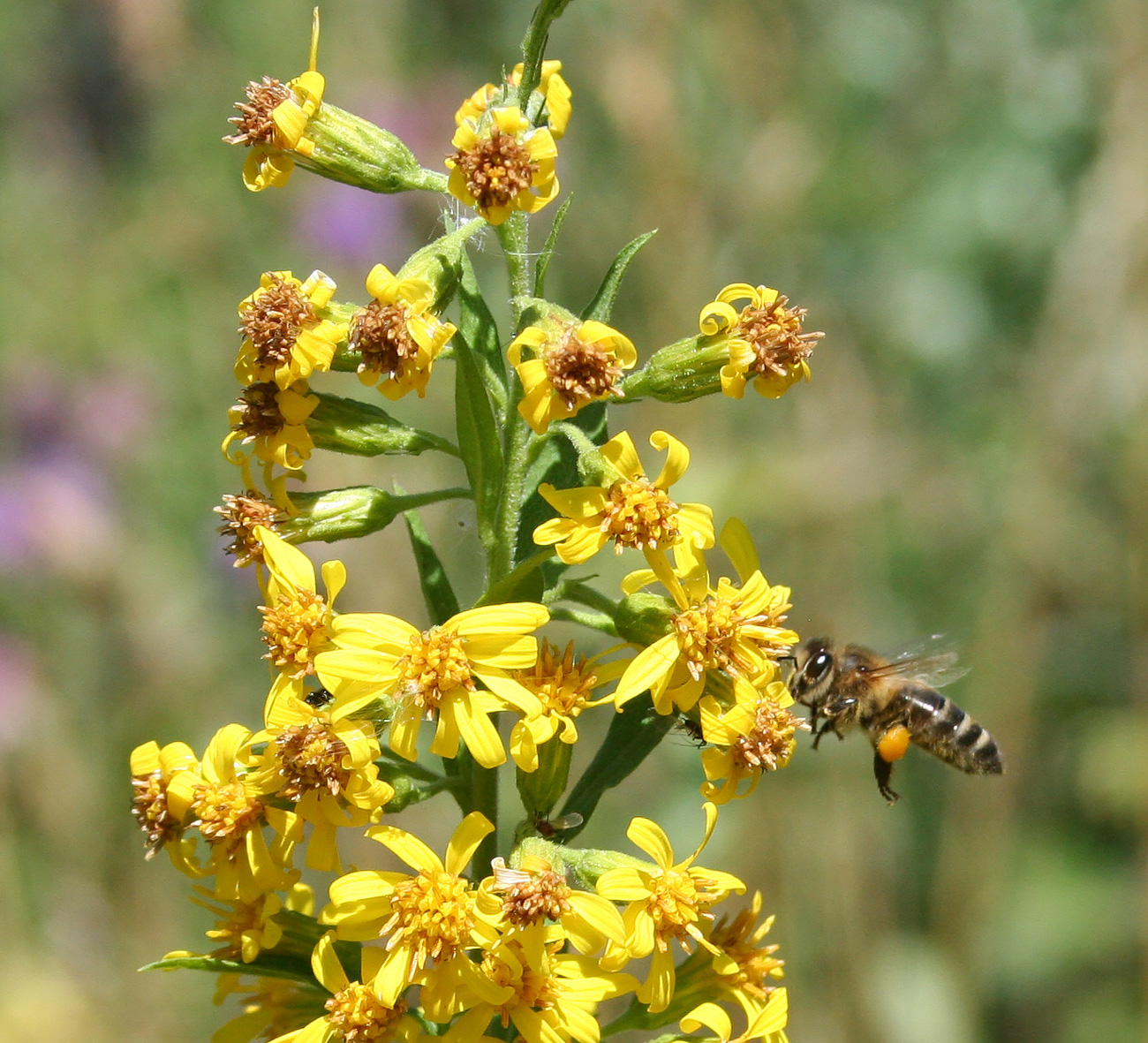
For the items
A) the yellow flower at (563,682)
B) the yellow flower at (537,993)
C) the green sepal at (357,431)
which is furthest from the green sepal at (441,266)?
the yellow flower at (537,993)

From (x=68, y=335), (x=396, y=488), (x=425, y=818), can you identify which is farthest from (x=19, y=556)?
(x=396, y=488)

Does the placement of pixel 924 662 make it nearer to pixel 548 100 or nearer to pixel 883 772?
pixel 883 772

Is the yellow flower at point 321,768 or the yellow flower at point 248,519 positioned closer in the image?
the yellow flower at point 321,768

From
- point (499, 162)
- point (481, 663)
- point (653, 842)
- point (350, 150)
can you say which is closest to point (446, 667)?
point (481, 663)

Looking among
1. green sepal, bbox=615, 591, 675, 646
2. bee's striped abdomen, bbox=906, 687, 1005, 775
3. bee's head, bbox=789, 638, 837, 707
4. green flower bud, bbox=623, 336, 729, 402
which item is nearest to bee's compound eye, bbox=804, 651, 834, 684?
bee's head, bbox=789, 638, 837, 707

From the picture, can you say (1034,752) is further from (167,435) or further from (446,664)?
(167,435)

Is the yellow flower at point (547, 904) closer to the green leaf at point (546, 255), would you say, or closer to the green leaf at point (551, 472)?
the green leaf at point (551, 472)
